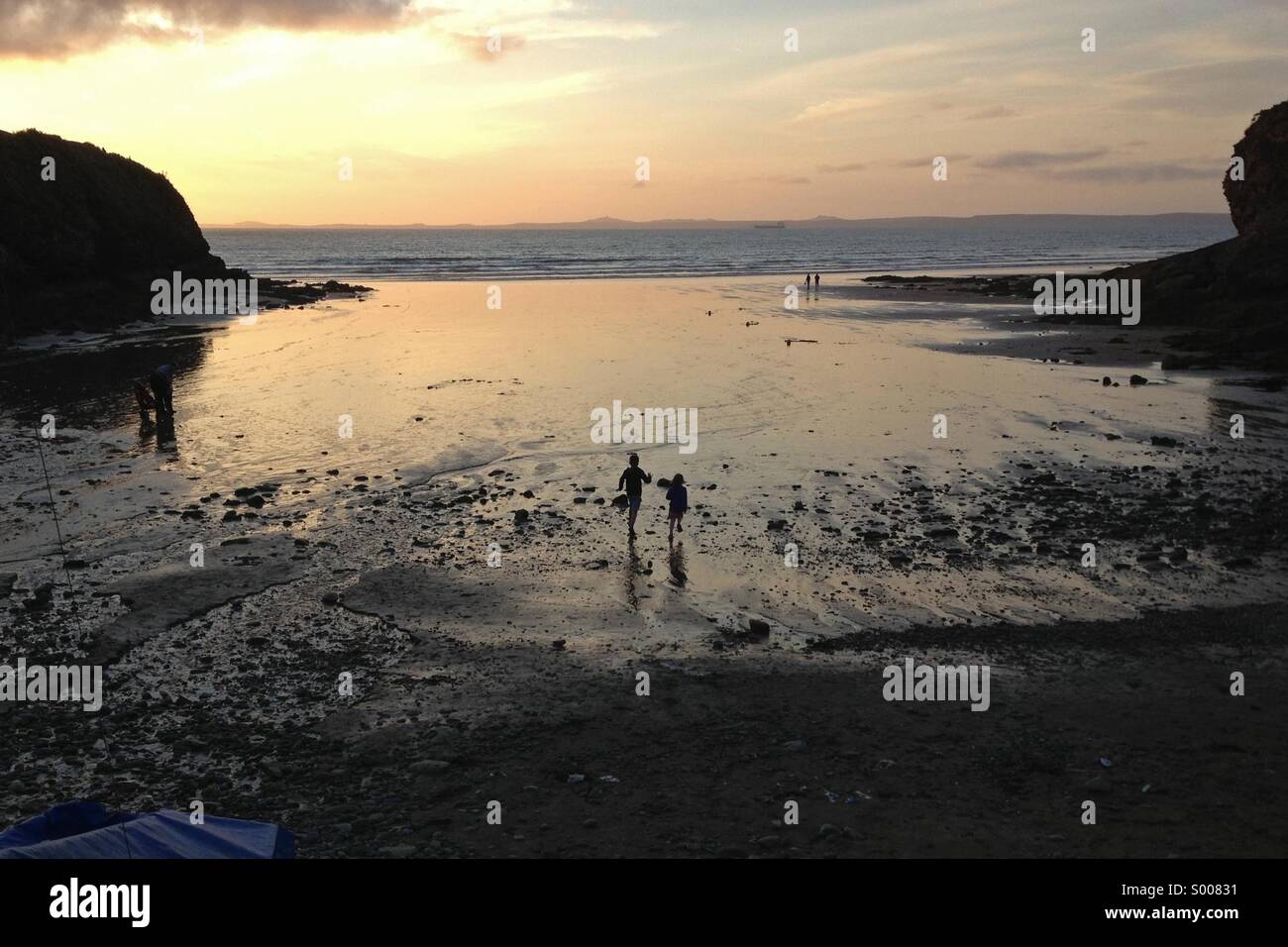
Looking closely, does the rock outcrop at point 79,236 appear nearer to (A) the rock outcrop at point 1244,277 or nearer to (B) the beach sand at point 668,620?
(B) the beach sand at point 668,620

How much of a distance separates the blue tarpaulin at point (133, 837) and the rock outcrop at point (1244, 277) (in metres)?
38.9

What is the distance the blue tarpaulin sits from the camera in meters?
6.02

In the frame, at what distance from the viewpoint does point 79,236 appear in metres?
55.1

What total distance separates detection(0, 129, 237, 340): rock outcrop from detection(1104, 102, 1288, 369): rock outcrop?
54.8m

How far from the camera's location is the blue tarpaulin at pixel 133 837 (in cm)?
602

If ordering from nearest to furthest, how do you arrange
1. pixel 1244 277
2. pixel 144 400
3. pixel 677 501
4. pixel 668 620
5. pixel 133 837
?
pixel 133 837 → pixel 668 620 → pixel 677 501 → pixel 144 400 → pixel 1244 277

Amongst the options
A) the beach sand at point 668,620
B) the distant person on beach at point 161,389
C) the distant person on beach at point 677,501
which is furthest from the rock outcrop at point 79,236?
the distant person on beach at point 677,501

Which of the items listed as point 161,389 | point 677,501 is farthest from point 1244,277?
point 161,389

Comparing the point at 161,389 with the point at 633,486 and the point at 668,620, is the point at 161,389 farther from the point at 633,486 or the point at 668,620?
the point at 668,620

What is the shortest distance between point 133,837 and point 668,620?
28.3ft

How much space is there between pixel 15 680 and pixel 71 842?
6.89 m

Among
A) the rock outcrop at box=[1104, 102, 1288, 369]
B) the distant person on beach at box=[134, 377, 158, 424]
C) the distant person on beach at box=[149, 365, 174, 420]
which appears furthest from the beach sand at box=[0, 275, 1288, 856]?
the rock outcrop at box=[1104, 102, 1288, 369]

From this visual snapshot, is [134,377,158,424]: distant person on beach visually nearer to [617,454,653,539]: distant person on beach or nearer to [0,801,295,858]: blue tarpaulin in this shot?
[617,454,653,539]: distant person on beach
